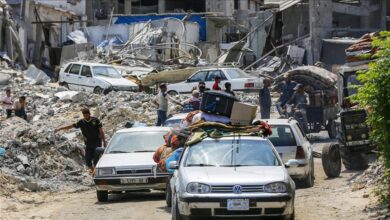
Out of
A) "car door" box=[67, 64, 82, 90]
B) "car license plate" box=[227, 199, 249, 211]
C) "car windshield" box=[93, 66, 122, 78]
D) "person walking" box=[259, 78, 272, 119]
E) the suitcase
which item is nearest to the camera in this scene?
"car license plate" box=[227, 199, 249, 211]

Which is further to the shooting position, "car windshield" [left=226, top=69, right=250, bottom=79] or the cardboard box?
"car windshield" [left=226, top=69, right=250, bottom=79]

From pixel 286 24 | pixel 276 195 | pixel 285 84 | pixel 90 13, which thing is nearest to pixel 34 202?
pixel 276 195

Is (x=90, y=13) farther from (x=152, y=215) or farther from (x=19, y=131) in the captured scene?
(x=152, y=215)

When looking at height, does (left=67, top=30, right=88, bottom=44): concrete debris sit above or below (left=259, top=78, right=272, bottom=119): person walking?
above

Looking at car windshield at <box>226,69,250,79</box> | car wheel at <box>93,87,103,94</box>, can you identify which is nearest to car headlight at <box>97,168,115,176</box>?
car windshield at <box>226,69,250,79</box>

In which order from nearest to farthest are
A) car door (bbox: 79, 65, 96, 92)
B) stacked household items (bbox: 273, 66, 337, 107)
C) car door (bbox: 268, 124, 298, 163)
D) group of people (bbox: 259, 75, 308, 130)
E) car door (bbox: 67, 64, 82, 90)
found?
car door (bbox: 268, 124, 298, 163)
group of people (bbox: 259, 75, 308, 130)
stacked household items (bbox: 273, 66, 337, 107)
car door (bbox: 79, 65, 96, 92)
car door (bbox: 67, 64, 82, 90)

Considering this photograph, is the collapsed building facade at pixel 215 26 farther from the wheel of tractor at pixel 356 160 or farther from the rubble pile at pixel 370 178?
the rubble pile at pixel 370 178

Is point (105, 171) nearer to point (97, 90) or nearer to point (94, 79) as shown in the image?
point (97, 90)

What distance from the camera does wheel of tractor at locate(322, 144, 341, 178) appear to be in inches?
705

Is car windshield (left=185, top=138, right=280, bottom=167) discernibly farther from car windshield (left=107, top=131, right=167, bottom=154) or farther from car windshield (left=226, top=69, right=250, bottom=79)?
car windshield (left=226, top=69, right=250, bottom=79)

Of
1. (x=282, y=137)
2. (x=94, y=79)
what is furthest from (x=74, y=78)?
(x=282, y=137)

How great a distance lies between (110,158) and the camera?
16.3 m

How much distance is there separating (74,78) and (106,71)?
1493mm

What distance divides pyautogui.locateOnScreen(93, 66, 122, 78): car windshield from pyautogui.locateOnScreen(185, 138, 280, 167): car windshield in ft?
82.1
